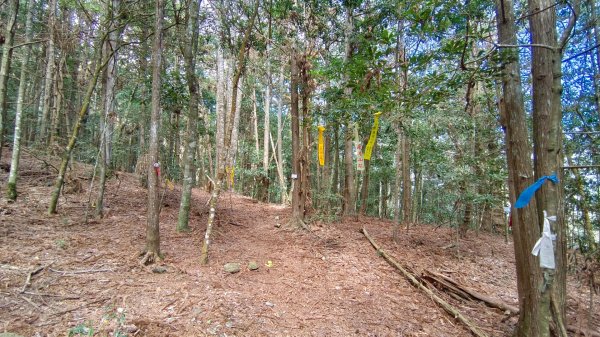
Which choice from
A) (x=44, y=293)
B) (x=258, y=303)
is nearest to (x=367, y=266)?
(x=258, y=303)

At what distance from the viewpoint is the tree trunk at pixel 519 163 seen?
3014mm

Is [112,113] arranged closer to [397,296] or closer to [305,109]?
[305,109]

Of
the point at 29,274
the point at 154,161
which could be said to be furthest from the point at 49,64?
the point at 29,274

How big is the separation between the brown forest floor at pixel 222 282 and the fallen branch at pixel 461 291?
122mm

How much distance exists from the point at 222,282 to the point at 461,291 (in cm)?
401

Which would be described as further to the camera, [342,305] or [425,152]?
[425,152]

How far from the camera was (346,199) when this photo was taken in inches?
395

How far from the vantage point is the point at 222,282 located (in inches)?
188

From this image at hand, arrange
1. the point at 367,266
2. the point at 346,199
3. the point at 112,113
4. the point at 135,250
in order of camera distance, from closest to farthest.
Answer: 1. the point at 135,250
2. the point at 367,266
3. the point at 112,113
4. the point at 346,199

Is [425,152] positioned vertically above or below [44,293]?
above

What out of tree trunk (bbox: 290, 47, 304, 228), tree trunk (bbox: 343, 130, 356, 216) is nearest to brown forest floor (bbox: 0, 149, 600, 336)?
tree trunk (bbox: 290, 47, 304, 228)

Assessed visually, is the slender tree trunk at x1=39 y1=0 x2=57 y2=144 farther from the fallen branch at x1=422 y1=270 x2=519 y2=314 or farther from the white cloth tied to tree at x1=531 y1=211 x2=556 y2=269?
the fallen branch at x1=422 y1=270 x2=519 y2=314

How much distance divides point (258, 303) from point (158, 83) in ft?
12.5

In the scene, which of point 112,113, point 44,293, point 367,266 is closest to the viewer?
point 44,293
